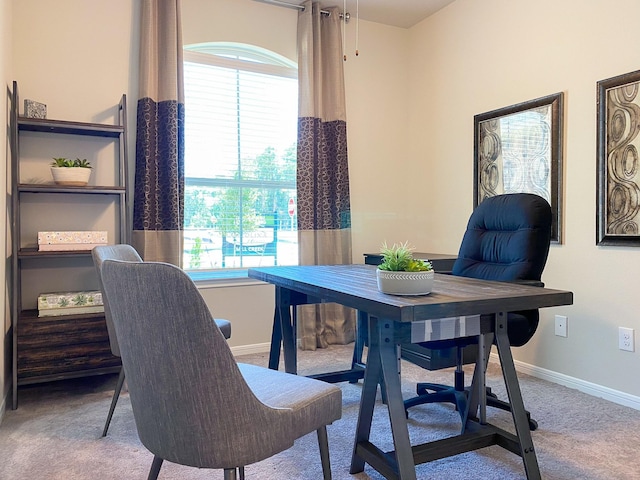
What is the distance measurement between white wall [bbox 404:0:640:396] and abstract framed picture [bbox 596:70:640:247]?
59 millimetres

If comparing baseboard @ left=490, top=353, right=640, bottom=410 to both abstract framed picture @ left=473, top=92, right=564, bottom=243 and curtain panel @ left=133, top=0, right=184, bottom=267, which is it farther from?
curtain panel @ left=133, top=0, right=184, bottom=267

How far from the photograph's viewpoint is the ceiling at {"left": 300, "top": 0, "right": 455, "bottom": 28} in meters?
3.70

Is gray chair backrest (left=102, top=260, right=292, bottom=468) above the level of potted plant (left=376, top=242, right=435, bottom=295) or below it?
below

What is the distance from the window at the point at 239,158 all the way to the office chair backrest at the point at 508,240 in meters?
1.65

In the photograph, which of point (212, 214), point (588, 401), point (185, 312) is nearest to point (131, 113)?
point (212, 214)

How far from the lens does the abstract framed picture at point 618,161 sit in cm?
247

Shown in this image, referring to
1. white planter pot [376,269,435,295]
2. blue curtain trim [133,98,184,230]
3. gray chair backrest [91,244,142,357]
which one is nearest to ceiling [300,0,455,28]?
blue curtain trim [133,98,184,230]

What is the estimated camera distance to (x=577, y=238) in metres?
2.79

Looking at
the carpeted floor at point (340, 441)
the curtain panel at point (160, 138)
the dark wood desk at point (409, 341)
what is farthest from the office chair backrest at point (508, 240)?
the curtain panel at point (160, 138)

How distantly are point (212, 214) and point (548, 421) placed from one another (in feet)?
8.25

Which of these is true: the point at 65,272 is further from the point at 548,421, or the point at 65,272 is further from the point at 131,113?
the point at 548,421

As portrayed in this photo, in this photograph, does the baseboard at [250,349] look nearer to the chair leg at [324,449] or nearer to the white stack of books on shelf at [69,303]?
the white stack of books on shelf at [69,303]

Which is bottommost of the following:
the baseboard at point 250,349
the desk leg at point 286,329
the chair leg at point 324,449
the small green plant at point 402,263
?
the baseboard at point 250,349

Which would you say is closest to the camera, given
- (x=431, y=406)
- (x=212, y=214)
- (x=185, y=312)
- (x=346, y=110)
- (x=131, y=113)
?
(x=185, y=312)
